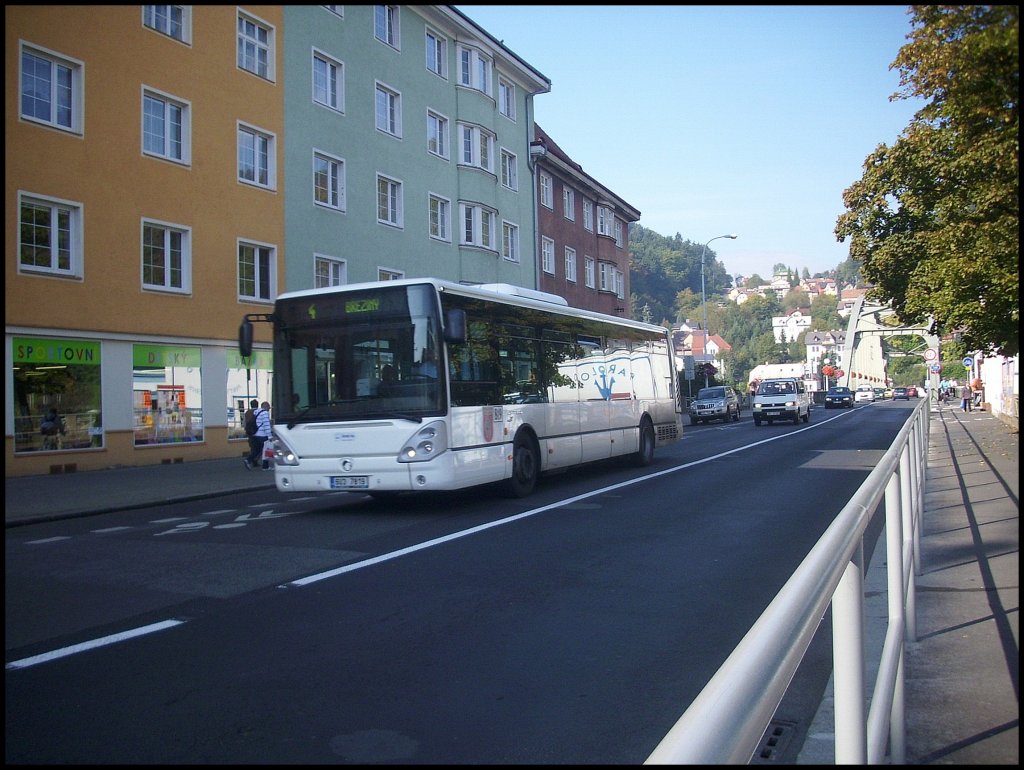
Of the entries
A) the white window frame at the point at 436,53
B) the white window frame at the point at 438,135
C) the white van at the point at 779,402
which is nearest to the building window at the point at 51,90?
the white window frame at the point at 438,135

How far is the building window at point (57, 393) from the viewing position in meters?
19.4

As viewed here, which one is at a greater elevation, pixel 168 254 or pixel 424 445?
pixel 168 254

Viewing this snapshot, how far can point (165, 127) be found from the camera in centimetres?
2333

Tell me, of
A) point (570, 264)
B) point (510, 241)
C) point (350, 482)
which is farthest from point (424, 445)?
point (570, 264)

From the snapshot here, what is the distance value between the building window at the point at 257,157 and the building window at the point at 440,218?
8706 millimetres

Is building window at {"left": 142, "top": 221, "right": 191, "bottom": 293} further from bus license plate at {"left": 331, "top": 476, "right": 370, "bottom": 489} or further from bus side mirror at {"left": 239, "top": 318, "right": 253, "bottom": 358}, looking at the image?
bus license plate at {"left": 331, "top": 476, "right": 370, "bottom": 489}

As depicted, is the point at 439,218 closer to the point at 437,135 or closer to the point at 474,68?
the point at 437,135

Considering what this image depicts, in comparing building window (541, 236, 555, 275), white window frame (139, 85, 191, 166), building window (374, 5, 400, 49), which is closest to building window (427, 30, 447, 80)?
building window (374, 5, 400, 49)

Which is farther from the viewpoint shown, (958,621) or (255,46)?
(255,46)

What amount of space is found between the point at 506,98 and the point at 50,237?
25216mm

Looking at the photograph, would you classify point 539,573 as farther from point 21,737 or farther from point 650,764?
point 650,764

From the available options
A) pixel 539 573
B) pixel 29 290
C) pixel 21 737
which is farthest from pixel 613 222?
pixel 21 737

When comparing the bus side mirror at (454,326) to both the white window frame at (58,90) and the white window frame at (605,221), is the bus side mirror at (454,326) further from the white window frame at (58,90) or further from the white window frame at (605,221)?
the white window frame at (605,221)

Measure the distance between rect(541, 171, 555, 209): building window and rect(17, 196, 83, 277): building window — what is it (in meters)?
27.2
